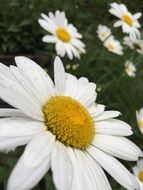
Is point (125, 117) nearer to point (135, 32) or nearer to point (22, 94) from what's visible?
point (135, 32)

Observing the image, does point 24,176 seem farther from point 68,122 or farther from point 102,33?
point 102,33

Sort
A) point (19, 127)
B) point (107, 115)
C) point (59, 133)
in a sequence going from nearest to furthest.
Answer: point (19, 127)
point (59, 133)
point (107, 115)

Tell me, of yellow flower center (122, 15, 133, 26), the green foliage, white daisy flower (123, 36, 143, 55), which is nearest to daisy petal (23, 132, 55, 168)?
the green foliage

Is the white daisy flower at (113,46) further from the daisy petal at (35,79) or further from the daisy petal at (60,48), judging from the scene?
the daisy petal at (35,79)

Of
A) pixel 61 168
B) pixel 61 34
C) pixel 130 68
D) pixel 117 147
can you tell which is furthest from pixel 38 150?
pixel 130 68

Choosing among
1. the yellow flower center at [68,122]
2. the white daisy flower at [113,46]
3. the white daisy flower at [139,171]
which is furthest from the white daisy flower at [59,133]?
the white daisy flower at [113,46]
